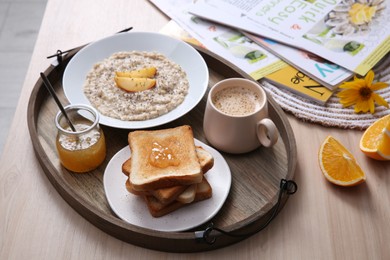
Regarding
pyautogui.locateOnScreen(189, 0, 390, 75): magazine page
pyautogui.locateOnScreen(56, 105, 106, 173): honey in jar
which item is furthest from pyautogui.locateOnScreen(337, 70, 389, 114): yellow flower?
pyautogui.locateOnScreen(56, 105, 106, 173): honey in jar

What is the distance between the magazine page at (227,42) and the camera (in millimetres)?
1386

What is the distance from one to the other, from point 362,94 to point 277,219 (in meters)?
0.46

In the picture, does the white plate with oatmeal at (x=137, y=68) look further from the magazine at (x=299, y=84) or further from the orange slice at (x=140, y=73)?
the magazine at (x=299, y=84)

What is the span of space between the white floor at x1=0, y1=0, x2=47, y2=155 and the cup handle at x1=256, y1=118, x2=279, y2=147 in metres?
1.46

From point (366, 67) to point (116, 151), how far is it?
747 mm

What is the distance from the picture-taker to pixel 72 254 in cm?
96

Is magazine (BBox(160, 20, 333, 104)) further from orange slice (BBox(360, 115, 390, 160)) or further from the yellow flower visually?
orange slice (BBox(360, 115, 390, 160))

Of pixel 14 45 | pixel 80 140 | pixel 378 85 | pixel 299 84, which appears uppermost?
pixel 378 85

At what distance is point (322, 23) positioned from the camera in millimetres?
1519

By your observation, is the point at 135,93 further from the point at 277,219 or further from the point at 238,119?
the point at 277,219

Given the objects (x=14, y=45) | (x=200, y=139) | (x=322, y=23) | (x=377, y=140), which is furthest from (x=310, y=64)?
(x=14, y=45)

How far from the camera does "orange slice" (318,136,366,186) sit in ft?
3.52

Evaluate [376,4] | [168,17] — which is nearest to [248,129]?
[168,17]

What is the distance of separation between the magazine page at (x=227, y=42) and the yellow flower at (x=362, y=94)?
21 cm
